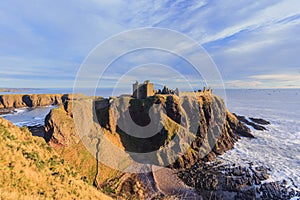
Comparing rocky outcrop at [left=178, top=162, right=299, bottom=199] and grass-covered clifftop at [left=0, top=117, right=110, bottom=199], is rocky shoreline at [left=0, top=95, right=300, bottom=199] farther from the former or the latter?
grass-covered clifftop at [left=0, top=117, right=110, bottom=199]

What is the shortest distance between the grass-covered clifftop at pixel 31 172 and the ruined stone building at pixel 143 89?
126 feet

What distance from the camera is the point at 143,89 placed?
55719 millimetres

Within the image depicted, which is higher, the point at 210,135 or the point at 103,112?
the point at 103,112

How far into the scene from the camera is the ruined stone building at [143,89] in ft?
180

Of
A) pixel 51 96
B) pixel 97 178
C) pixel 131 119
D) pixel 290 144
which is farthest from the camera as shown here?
pixel 51 96

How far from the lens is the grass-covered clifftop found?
11812 millimetres

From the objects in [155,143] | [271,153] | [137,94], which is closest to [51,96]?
[137,94]

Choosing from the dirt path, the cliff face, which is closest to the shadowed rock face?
the cliff face

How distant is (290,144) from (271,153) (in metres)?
13.8

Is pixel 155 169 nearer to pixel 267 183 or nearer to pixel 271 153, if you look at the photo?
pixel 267 183

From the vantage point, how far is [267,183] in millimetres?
32562

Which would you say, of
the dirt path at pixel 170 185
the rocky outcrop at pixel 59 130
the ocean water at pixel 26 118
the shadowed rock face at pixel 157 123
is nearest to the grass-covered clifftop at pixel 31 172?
the rocky outcrop at pixel 59 130

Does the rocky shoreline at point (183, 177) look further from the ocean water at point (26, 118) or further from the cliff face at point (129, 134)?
the ocean water at point (26, 118)

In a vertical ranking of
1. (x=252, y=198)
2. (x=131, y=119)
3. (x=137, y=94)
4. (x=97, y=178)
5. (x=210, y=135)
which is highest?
(x=137, y=94)
